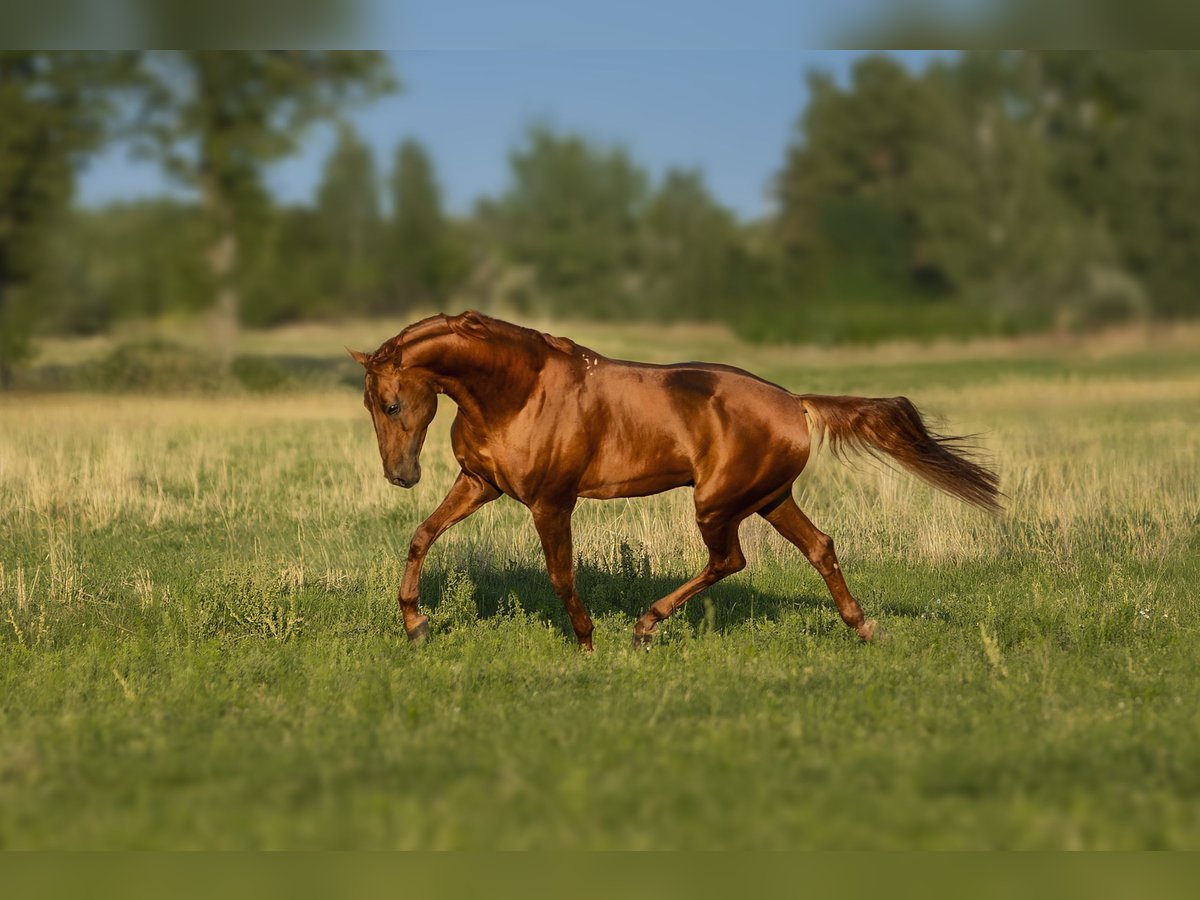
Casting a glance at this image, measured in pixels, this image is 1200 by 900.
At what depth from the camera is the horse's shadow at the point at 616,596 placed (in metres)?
8.45

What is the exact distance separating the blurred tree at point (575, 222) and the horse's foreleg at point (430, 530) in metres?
29.4

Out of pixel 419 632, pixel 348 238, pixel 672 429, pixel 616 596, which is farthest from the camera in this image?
pixel 348 238

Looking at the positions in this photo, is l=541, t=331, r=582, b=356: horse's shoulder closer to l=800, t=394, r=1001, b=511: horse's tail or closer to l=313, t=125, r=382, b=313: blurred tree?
l=800, t=394, r=1001, b=511: horse's tail

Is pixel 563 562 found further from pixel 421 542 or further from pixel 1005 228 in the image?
pixel 1005 228

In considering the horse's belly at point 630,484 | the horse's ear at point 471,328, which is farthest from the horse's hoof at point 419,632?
the horse's ear at point 471,328

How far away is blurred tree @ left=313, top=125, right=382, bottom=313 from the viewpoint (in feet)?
87.9

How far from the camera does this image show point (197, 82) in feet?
88.5

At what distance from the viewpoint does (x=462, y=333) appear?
23.7 feet

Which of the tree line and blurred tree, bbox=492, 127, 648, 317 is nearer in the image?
the tree line

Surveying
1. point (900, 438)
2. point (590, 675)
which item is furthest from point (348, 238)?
point (590, 675)

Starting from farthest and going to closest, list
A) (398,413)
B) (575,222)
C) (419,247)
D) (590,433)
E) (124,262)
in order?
(575,222)
(419,247)
(124,262)
(590,433)
(398,413)

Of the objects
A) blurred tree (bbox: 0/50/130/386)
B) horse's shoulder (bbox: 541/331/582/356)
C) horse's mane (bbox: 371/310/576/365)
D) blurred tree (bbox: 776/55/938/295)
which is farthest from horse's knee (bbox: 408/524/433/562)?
blurred tree (bbox: 0/50/130/386)

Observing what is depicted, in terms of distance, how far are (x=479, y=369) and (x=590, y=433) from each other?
2.43 ft

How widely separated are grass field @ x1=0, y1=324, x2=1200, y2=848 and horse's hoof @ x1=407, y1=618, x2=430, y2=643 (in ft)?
0.39
